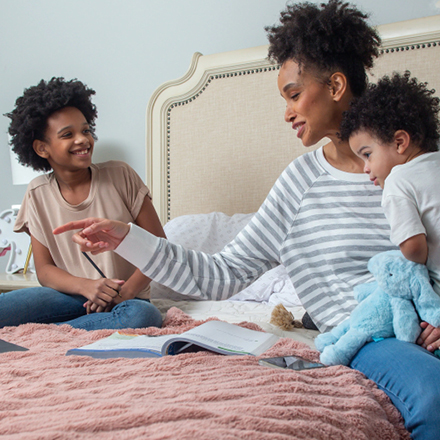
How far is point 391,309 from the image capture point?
882 millimetres

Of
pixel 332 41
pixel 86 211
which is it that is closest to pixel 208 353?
pixel 332 41

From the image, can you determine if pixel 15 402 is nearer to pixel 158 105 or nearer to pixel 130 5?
pixel 158 105

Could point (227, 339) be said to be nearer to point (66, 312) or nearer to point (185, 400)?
point (185, 400)

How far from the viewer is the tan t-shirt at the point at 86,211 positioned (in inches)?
66.9

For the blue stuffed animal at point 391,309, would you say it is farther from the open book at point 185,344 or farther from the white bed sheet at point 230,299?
the white bed sheet at point 230,299

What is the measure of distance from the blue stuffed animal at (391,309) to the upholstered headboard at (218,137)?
4.10 ft

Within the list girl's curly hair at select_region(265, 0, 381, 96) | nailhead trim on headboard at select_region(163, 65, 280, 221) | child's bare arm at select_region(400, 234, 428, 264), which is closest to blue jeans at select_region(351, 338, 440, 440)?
child's bare arm at select_region(400, 234, 428, 264)

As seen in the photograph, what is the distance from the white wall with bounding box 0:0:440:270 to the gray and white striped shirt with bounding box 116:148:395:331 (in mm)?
1403

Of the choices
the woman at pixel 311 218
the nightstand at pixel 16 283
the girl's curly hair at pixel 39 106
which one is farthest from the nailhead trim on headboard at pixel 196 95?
the woman at pixel 311 218

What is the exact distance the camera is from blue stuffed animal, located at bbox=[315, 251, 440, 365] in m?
0.85

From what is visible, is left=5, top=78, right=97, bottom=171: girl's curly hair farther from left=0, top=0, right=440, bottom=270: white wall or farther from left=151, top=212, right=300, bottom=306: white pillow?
left=0, top=0, right=440, bottom=270: white wall

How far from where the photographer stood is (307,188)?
115 centimetres

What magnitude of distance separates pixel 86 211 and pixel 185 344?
2.95ft

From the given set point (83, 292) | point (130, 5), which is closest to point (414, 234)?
point (83, 292)
